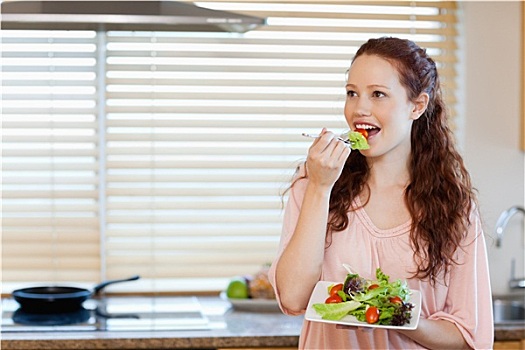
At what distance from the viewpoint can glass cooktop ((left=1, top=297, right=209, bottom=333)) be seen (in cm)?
278

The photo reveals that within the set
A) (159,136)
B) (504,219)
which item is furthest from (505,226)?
(159,136)

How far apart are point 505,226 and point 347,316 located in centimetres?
178

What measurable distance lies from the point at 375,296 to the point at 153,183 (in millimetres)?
1714

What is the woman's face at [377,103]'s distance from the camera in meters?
1.88

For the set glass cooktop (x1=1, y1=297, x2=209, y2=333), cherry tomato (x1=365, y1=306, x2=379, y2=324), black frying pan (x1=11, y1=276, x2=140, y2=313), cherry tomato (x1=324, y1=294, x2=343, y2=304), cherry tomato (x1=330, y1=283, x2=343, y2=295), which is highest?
cherry tomato (x1=330, y1=283, x2=343, y2=295)

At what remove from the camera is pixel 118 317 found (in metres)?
2.95

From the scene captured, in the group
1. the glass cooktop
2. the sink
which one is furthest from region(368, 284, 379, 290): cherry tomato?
the sink

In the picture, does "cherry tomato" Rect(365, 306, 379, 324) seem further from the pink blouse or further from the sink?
the sink

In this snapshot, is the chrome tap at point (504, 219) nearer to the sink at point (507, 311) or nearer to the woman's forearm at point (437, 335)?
the sink at point (507, 311)

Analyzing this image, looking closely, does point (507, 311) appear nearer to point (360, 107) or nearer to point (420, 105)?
point (420, 105)

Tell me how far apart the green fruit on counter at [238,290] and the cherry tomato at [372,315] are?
139cm

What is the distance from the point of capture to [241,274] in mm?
3361

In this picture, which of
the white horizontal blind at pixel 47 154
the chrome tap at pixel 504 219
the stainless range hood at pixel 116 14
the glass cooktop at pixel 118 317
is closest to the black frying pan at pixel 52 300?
the glass cooktop at pixel 118 317

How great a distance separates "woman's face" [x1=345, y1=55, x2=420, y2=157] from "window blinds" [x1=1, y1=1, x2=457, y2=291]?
1.41 metres
